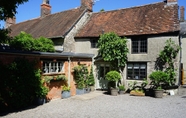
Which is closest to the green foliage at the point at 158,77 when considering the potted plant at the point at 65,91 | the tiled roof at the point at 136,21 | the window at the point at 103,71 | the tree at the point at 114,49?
the tree at the point at 114,49

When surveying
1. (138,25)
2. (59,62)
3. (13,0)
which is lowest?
(59,62)

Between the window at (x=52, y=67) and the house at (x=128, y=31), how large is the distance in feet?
13.1

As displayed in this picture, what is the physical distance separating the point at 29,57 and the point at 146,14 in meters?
11.7

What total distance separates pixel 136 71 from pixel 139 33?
3.23 meters

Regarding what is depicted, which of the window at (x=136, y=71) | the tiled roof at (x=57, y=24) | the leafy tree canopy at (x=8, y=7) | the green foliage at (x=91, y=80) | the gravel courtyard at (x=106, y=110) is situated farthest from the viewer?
the tiled roof at (x=57, y=24)

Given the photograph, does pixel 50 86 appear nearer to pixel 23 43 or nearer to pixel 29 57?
pixel 29 57

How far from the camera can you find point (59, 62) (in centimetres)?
1238

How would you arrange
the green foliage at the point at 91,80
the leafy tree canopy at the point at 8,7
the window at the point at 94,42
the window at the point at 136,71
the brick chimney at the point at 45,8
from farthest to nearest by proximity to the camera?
1. the brick chimney at the point at 45,8
2. the window at the point at 94,42
3. the green foliage at the point at 91,80
4. the window at the point at 136,71
5. the leafy tree canopy at the point at 8,7

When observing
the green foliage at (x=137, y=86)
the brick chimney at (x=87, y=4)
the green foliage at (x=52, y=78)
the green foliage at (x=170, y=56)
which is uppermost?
the brick chimney at (x=87, y=4)

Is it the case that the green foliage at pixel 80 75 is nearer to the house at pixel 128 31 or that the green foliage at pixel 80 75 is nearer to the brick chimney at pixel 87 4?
the house at pixel 128 31

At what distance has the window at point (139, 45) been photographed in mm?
14312

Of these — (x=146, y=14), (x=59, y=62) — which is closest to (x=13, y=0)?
(x=59, y=62)

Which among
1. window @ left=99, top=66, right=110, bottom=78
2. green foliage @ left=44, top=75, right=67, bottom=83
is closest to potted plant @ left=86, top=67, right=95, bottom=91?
window @ left=99, top=66, right=110, bottom=78

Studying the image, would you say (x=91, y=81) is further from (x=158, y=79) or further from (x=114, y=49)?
(x=158, y=79)
